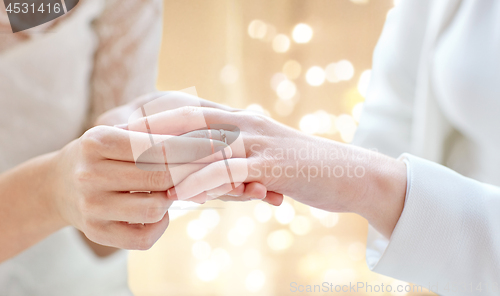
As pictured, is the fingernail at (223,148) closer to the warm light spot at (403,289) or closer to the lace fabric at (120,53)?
the lace fabric at (120,53)

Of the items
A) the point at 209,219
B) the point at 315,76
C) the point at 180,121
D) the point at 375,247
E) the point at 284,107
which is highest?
the point at 180,121

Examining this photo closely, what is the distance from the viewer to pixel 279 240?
48.1 inches

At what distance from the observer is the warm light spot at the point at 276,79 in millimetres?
→ 1113

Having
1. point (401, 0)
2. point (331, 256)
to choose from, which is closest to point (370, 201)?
point (401, 0)

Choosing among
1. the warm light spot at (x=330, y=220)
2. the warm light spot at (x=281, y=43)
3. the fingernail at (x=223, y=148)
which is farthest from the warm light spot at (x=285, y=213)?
the fingernail at (x=223, y=148)

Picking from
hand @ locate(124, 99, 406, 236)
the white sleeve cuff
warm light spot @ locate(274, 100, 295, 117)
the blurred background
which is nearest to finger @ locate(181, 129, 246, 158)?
hand @ locate(124, 99, 406, 236)

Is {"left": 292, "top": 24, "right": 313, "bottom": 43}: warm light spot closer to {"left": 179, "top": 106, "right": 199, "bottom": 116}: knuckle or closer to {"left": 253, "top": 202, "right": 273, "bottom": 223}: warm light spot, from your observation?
{"left": 253, "top": 202, "right": 273, "bottom": 223}: warm light spot

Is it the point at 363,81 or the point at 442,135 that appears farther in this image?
the point at 363,81

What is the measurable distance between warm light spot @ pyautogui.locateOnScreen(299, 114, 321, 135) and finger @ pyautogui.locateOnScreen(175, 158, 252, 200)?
2.37ft

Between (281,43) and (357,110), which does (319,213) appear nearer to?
(357,110)

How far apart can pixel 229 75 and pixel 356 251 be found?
0.77 metres

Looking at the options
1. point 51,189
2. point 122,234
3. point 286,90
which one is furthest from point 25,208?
point 286,90

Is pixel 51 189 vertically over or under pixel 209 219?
over

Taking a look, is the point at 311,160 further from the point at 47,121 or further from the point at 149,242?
the point at 47,121
